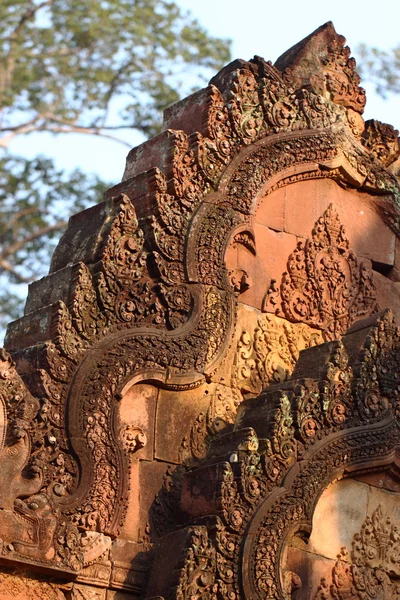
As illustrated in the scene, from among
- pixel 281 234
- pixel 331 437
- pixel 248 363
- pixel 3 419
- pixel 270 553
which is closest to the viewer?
pixel 3 419

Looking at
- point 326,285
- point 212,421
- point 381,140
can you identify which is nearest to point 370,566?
point 212,421

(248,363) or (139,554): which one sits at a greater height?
(248,363)

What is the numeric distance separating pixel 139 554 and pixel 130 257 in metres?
1.90

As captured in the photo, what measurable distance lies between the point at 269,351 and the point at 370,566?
167cm

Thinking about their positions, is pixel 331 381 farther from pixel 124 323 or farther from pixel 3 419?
pixel 3 419

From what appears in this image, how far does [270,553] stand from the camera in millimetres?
7812

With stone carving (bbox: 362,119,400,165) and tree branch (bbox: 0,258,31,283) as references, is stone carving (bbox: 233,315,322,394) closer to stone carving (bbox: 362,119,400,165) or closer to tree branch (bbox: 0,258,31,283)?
stone carving (bbox: 362,119,400,165)

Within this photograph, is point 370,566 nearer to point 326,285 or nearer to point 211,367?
point 211,367

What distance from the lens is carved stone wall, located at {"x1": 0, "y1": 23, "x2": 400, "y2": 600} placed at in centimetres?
752

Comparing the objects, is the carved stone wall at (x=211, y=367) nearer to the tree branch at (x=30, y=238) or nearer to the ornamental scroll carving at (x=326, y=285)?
the ornamental scroll carving at (x=326, y=285)

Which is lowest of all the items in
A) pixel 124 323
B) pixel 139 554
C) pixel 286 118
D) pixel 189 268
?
pixel 139 554

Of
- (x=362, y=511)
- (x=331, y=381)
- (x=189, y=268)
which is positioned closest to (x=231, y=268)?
(x=189, y=268)

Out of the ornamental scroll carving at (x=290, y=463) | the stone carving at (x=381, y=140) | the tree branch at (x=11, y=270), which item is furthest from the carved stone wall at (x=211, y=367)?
the tree branch at (x=11, y=270)

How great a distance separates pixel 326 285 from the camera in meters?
9.73
